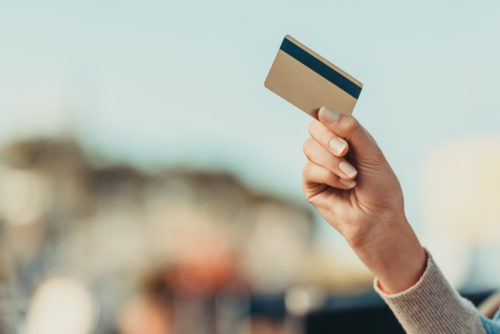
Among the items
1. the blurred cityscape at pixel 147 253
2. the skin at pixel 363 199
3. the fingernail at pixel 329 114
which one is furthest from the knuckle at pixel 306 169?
the blurred cityscape at pixel 147 253

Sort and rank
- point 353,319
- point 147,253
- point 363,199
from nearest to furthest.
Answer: point 363,199, point 353,319, point 147,253

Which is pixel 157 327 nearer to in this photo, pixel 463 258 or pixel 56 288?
pixel 56 288

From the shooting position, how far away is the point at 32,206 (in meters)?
8.72

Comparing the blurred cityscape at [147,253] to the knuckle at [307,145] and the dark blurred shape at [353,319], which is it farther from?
the knuckle at [307,145]

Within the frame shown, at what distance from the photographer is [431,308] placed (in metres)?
1.00

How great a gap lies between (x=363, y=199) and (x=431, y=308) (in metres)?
0.22

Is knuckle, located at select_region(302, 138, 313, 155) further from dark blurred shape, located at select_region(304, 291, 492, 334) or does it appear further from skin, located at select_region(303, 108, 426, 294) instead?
dark blurred shape, located at select_region(304, 291, 492, 334)

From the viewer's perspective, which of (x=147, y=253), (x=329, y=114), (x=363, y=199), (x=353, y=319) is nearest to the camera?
(x=329, y=114)

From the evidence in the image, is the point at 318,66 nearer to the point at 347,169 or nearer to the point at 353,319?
the point at 347,169

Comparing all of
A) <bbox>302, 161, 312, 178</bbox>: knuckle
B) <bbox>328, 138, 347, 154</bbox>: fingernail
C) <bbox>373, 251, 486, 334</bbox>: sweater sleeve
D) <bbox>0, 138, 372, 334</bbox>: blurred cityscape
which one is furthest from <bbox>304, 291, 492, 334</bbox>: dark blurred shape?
<bbox>328, 138, 347, 154</bbox>: fingernail

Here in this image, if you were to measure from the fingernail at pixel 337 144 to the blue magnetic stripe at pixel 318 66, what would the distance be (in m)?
0.07

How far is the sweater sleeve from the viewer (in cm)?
100

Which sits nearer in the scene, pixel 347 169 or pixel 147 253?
pixel 347 169

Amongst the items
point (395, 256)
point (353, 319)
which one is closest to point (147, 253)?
point (353, 319)
